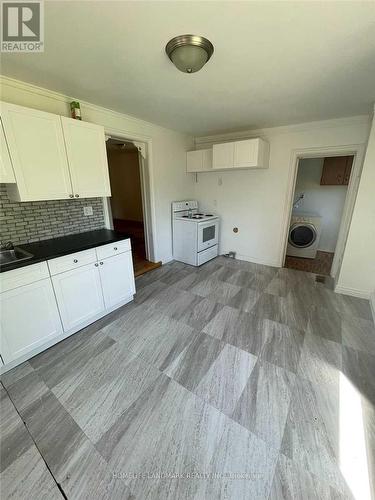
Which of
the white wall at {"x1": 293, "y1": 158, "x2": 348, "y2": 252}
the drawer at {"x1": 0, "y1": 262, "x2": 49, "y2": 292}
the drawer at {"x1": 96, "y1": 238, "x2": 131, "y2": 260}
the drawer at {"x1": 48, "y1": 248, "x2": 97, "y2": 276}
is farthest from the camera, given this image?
the white wall at {"x1": 293, "y1": 158, "x2": 348, "y2": 252}

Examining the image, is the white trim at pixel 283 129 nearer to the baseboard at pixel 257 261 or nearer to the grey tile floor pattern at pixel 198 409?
the baseboard at pixel 257 261

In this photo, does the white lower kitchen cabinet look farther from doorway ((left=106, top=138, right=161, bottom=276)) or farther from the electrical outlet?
doorway ((left=106, top=138, right=161, bottom=276))

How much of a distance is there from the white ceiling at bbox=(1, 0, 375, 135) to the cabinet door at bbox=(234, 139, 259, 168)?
0.54 metres

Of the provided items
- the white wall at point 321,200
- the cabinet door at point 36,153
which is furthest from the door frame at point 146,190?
the white wall at point 321,200

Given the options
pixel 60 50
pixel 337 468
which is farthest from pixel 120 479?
pixel 60 50

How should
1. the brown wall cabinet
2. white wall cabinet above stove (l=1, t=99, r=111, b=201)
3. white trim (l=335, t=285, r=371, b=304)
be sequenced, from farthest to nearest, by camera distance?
1. the brown wall cabinet
2. white trim (l=335, t=285, r=371, b=304)
3. white wall cabinet above stove (l=1, t=99, r=111, b=201)

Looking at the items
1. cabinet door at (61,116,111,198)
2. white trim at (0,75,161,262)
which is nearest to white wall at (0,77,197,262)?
A: white trim at (0,75,161,262)

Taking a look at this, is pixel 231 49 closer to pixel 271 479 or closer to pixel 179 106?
pixel 179 106

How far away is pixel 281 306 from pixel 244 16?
2616 millimetres

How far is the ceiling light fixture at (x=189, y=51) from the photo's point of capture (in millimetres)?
1297

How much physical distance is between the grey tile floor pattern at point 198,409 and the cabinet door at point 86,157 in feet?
4.91

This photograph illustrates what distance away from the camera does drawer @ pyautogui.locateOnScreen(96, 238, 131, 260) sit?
7.13ft

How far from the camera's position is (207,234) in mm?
3762

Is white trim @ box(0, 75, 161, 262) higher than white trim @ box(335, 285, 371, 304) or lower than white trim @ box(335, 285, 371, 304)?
higher
